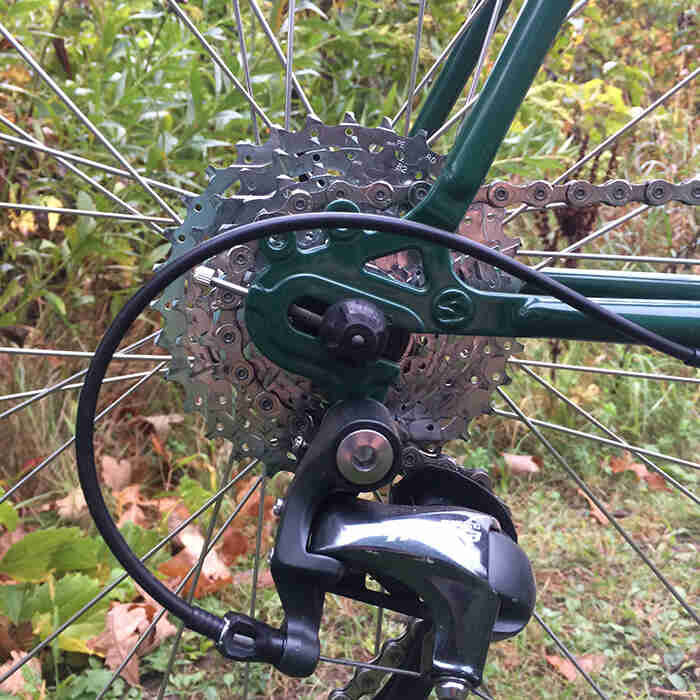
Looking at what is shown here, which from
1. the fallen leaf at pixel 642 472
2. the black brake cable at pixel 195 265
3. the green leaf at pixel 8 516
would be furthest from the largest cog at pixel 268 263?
the fallen leaf at pixel 642 472

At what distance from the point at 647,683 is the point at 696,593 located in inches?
11.5

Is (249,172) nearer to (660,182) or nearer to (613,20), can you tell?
(660,182)

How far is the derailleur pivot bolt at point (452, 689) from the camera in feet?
2.93

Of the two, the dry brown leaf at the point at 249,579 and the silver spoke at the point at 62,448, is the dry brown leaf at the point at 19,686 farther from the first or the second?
the dry brown leaf at the point at 249,579

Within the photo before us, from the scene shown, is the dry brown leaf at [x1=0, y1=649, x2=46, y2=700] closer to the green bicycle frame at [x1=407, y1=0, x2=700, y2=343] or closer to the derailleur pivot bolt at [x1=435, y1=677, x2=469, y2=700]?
the derailleur pivot bolt at [x1=435, y1=677, x2=469, y2=700]

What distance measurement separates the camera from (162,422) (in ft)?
6.44

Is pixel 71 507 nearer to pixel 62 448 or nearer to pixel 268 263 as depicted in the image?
pixel 62 448

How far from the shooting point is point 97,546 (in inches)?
62.5

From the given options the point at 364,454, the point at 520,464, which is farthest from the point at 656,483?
the point at 364,454

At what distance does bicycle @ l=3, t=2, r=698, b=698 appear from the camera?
0.89m

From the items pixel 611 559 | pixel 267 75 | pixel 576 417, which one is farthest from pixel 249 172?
pixel 576 417

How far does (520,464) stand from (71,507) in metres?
1.02

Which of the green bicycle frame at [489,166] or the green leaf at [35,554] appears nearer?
the green bicycle frame at [489,166]

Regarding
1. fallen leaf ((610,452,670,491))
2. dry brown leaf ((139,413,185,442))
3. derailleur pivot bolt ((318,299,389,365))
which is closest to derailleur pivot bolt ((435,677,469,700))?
derailleur pivot bolt ((318,299,389,365))
